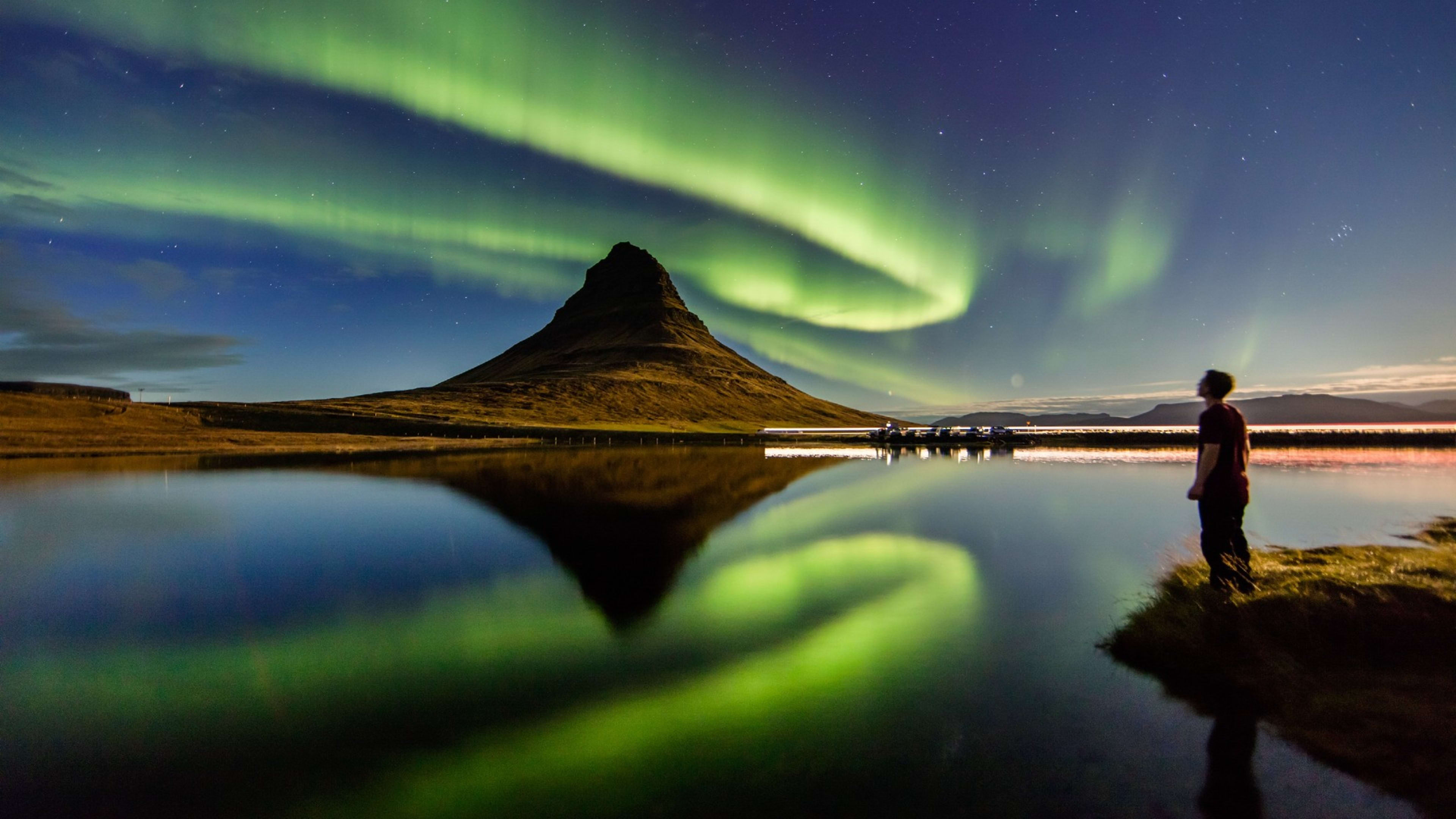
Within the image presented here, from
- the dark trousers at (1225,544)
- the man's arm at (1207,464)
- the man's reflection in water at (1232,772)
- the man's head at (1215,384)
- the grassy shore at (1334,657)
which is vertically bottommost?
the man's reflection in water at (1232,772)

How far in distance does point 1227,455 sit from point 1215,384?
41.6 inches

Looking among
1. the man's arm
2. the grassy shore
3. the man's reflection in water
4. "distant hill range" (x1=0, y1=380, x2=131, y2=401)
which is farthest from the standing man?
"distant hill range" (x1=0, y1=380, x2=131, y2=401)

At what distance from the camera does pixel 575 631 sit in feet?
29.2

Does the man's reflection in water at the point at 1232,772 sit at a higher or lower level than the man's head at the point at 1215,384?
lower

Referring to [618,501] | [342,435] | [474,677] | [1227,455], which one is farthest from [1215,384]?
[342,435]

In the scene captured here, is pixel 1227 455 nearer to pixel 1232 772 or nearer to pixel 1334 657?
pixel 1334 657

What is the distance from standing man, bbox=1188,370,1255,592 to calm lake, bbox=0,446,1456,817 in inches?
71.4

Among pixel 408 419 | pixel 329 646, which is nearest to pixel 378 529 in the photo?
pixel 329 646

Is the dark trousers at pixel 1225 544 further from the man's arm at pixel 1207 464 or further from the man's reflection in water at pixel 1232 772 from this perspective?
the man's reflection in water at pixel 1232 772

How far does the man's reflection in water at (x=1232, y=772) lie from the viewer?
446 cm

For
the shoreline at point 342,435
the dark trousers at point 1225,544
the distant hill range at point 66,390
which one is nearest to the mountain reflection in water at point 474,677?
the dark trousers at point 1225,544

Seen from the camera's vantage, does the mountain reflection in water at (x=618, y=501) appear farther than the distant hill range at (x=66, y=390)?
No

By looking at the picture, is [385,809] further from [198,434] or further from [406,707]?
[198,434]

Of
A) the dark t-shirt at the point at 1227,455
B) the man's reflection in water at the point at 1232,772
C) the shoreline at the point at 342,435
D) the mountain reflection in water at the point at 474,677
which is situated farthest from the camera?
the shoreline at the point at 342,435
